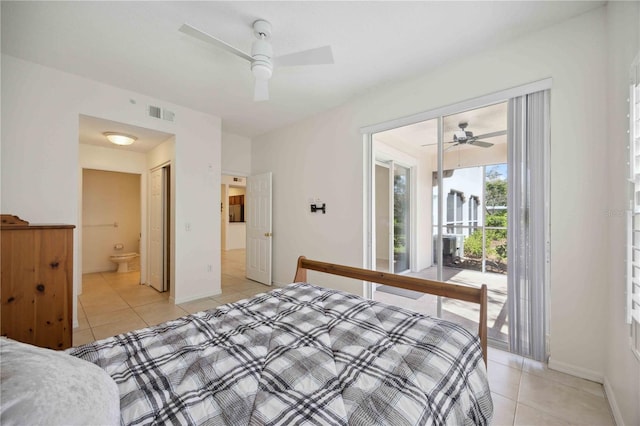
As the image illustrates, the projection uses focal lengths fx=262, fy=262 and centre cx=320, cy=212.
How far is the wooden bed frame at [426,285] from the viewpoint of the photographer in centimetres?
151

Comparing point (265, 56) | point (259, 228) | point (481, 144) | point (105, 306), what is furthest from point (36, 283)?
point (481, 144)

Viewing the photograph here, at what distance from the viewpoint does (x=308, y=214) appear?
4.21 meters

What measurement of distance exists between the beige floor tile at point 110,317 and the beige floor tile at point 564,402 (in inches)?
157

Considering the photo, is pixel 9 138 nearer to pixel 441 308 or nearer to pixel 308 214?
pixel 308 214

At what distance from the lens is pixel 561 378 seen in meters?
2.05

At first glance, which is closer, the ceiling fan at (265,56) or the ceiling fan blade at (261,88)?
the ceiling fan at (265,56)

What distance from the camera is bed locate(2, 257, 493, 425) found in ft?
2.89

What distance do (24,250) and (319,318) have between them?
7.75ft

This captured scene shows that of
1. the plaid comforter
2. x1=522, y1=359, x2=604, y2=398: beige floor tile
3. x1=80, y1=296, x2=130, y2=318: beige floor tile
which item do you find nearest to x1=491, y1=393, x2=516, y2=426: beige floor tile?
x1=522, y1=359, x2=604, y2=398: beige floor tile

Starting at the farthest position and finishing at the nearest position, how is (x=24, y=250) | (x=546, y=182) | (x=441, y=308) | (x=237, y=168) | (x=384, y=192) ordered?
1. (x=237, y=168)
2. (x=384, y=192)
3. (x=441, y=308)
4. (x=546, y=182)
5. (x=24, y=250)

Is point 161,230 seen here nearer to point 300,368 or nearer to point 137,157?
point 137,157

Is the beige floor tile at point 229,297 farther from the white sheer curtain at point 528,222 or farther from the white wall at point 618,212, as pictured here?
the white wall at point 618,212

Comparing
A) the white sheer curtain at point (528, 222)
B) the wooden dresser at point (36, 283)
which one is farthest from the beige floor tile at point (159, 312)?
the white sheer curtain at point (528, 222)

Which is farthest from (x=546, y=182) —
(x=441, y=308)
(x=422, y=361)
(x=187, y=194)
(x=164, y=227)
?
(x=164, y=227)
